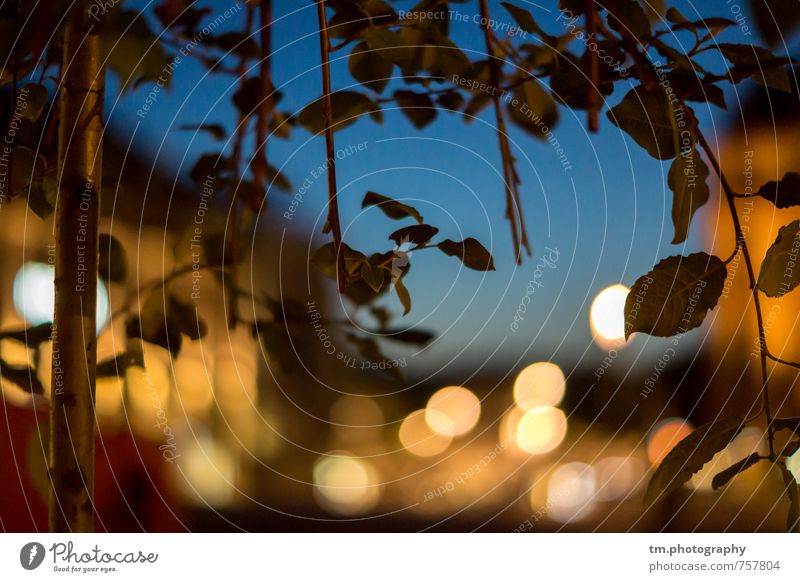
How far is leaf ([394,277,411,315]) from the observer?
0.49 meters

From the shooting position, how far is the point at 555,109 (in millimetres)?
484

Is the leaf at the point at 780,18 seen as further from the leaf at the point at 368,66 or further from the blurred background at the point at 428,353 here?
the leaf at the point at 368,66

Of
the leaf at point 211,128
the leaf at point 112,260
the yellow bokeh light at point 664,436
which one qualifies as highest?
the leaf at point 211,128

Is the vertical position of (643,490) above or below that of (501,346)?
below

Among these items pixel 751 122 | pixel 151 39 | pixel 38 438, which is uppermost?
pixel 151 39

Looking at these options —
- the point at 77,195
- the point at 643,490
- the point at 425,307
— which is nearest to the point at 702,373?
the point at 643,490

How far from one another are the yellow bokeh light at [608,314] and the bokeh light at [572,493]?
0.10 meters

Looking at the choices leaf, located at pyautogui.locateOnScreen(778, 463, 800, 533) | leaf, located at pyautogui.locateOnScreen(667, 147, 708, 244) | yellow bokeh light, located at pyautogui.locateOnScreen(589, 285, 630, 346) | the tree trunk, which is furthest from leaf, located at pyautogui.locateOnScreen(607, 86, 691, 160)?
the tree trunk

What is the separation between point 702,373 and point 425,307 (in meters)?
0.22

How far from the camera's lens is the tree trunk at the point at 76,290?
1.49 feet

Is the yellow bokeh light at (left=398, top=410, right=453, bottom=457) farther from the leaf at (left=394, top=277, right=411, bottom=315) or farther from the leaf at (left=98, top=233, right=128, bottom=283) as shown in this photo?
the leaf at (left=98, top=233, right=128, bottom=283)

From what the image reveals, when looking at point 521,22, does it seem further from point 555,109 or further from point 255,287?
point 255,287

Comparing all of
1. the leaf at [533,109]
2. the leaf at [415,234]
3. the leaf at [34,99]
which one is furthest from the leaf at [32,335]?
the leaf at [533,109]

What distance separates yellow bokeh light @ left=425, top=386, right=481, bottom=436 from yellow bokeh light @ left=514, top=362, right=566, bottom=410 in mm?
35
